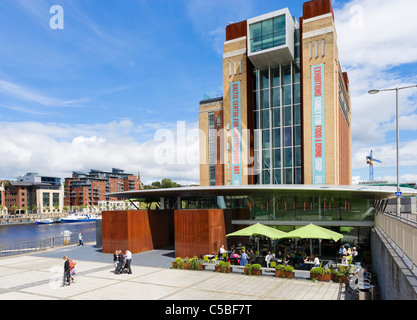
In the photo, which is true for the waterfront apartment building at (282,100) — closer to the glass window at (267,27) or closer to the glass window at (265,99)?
the glass window at (267,27)

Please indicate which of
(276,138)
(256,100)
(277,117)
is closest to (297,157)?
(276,138)

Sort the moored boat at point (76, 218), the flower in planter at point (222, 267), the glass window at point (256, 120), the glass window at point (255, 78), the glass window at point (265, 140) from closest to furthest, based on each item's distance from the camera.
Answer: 1. the flower in planter at point (222, 267)
2. the glass window at point (265, 140)
3. the glass window at point (256, 120)
4. the glass window at point (255, 78)
5. the moored boat at point (76, 218)

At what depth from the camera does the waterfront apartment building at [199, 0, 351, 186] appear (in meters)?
42.3

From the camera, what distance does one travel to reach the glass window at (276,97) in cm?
4631

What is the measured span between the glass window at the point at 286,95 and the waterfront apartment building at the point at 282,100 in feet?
Answer: 0.46

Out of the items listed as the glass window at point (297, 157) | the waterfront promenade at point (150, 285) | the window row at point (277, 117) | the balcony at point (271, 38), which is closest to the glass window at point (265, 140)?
the window row at point (277, 117)

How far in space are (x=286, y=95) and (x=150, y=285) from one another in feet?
117

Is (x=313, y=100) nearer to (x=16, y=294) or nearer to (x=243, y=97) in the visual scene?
(x=243, y=97)

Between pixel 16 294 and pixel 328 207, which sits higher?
pixel 328 207

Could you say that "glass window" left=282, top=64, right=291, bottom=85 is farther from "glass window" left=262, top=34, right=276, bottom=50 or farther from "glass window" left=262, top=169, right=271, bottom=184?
"glass window" left=262, top=169, right=271, bottom=184

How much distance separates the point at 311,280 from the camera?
17.5m
